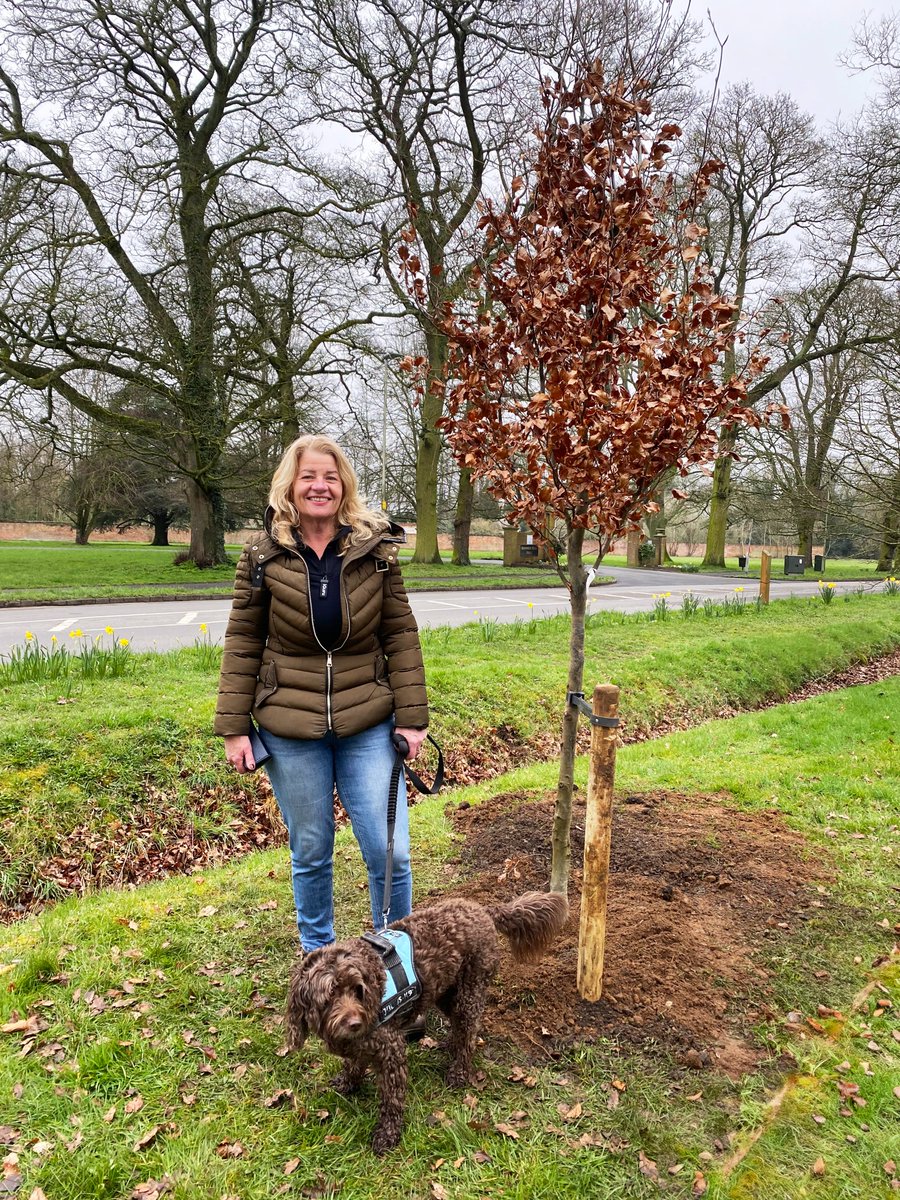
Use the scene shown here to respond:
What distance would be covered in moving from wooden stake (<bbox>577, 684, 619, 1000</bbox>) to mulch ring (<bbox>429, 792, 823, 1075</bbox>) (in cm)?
19

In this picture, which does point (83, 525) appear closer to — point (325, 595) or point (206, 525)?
point (206, 525)

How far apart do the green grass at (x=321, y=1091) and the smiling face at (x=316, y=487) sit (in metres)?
2.23

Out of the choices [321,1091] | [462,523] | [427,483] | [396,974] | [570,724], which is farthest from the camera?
[462,523]

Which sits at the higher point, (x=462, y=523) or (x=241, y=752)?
(x=462, y=523)

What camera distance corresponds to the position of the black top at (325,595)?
116 inches

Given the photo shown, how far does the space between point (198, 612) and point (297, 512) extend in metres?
11.4

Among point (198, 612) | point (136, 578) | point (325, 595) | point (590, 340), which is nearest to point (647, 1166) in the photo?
point (325, 595)

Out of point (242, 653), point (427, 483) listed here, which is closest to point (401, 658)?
point (242, 653)

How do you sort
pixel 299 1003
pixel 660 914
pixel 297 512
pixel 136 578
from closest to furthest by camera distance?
pixel 299 1003 → pixel 297 512 → pixel 660 914 → pixel 136 578

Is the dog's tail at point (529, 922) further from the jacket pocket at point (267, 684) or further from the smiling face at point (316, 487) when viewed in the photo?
the smiling face at point (316, 487)

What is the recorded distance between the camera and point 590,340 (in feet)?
10.3

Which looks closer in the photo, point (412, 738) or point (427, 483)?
point (412, 738)

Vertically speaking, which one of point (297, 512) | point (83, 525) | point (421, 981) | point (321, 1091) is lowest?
point (321, 1091)

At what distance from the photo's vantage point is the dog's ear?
2.37m
